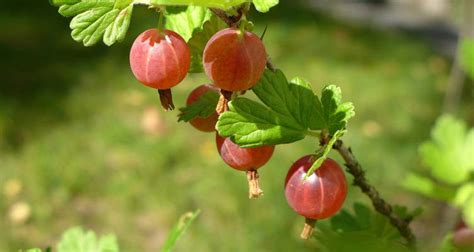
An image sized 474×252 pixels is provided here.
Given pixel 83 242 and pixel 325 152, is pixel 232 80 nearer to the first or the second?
pixel 325 152

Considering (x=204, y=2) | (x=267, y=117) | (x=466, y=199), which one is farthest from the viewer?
(x=466, y=199)

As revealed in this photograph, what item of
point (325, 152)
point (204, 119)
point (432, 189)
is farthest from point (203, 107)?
point (432, 189)

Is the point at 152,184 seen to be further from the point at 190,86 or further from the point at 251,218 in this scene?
the point at 190,86

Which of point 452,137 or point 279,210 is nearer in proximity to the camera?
point 452,137

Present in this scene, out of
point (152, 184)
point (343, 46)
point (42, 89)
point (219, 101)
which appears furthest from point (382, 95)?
point (219, 101)

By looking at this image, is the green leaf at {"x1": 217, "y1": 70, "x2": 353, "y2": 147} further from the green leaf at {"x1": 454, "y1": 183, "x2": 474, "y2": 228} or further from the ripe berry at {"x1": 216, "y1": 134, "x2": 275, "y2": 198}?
the green leaf at {"x1": 454, "y1": 183, "x2": 474, "y2": 228}

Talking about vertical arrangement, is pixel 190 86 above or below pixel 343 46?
below
